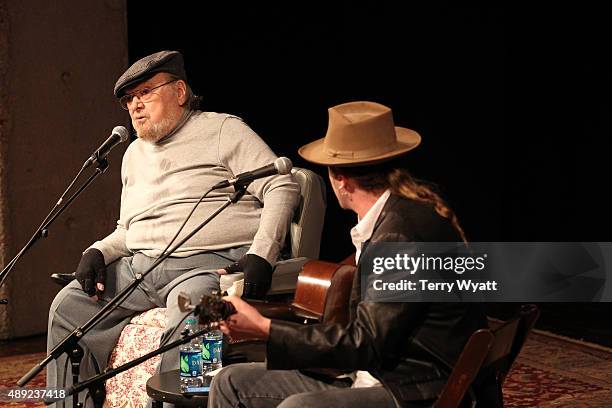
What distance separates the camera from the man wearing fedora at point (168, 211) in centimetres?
431

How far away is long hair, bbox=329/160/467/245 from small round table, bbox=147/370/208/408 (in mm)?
969

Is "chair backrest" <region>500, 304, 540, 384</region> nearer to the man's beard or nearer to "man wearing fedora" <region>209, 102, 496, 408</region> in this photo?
"man wearing fedora" <region>209, 102, 496, 408</region>

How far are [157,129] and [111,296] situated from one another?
750 mm

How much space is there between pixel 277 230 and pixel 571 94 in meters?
2.99

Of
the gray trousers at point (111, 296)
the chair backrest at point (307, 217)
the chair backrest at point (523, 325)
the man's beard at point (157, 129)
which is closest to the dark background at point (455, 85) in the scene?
the chair backrest at point (307, 217)

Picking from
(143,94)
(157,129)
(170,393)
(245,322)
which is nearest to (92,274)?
(157,129)

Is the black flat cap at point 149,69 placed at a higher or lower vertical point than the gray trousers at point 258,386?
higher

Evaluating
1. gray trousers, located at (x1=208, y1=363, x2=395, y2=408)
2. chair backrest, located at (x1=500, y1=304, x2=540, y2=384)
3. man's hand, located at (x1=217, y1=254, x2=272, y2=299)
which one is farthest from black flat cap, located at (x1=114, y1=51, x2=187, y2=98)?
chair backrest, located at (x1=500, y1=304, x2=540, y2=384)

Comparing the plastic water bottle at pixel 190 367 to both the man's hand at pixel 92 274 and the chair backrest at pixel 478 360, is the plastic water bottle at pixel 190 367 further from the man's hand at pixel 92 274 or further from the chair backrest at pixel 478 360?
the chair backrest at pixel 478 360

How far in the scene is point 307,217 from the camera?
443cm

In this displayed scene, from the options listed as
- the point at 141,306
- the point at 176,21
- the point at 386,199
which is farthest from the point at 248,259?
the point at 176,21

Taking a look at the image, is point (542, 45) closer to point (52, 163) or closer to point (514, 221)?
point (514, 221)

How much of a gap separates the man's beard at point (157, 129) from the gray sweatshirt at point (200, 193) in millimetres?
43

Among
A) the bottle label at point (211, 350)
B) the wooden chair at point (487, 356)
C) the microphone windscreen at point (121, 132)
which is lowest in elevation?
the bottle label at point (211, 350)
